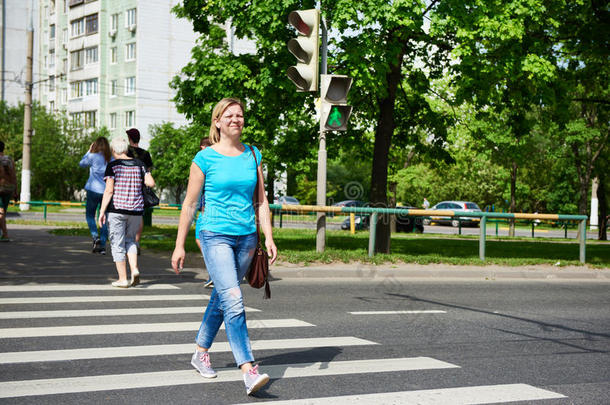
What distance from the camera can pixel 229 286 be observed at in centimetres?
446

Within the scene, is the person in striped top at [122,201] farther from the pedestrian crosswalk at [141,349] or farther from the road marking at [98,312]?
the road marking at [98,312]

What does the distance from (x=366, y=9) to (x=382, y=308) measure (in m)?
7.41

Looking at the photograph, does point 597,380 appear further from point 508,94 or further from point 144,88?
point 144,88

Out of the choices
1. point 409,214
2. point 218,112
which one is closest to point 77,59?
point 409,214

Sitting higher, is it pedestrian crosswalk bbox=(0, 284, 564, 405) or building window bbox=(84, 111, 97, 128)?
building window bbox=(84, 111, 97, 128)

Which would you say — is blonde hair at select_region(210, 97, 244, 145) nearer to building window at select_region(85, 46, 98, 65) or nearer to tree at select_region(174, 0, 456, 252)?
tree at select_region(174, 0, 456, 252)

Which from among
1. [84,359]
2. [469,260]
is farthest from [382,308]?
[469,260]

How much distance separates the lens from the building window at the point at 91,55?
2397 inches

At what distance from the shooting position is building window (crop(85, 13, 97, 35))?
61013 mm

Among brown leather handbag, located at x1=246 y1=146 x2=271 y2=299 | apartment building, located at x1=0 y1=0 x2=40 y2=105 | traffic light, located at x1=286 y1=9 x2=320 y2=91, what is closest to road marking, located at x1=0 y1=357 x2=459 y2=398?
brown leather handbag, located at x1=246 y1=146 x2=271 y2=299

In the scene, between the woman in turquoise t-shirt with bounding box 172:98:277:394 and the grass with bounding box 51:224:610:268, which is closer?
the woman in turquoise t-shirt with bounding box 172:98:277:394

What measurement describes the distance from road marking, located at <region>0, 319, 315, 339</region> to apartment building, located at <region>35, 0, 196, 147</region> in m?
50.2

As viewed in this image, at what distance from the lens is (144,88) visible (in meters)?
56.6

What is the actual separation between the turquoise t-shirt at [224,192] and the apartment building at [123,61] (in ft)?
171
